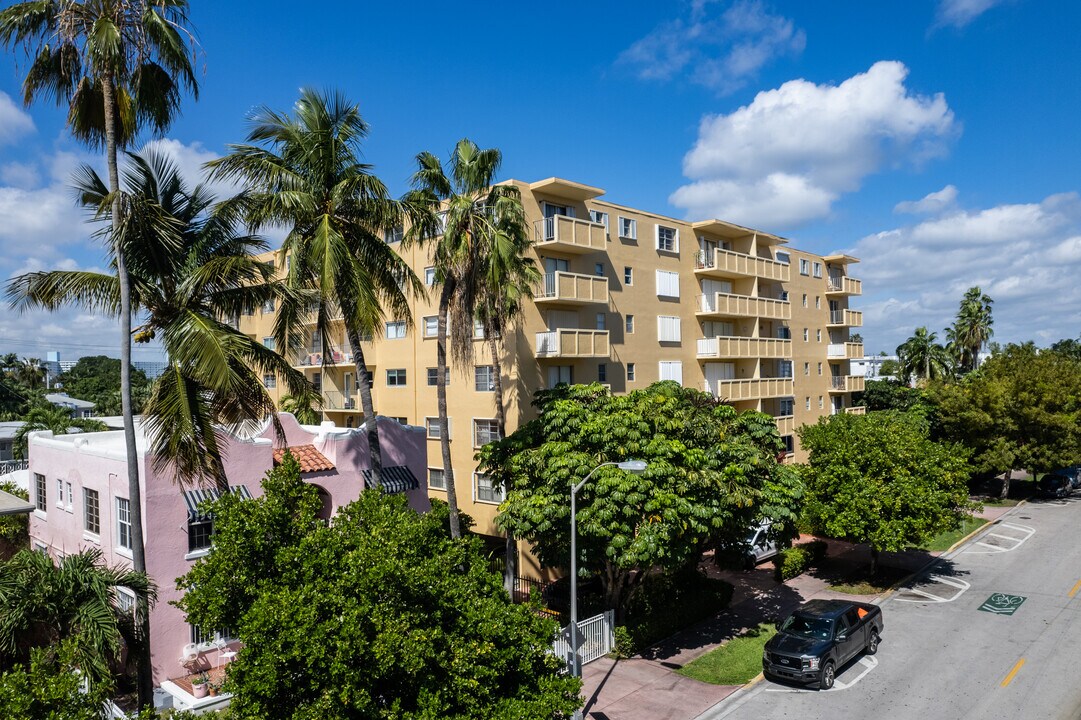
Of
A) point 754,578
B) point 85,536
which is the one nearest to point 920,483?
point 754,578

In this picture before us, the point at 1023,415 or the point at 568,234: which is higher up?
the point at 568,234

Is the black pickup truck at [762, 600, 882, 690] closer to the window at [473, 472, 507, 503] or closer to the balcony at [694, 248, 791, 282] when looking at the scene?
the window at [473, 472, 507, 503]

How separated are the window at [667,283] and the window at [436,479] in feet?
49.2

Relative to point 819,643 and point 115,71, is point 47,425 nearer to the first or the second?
point 115,71

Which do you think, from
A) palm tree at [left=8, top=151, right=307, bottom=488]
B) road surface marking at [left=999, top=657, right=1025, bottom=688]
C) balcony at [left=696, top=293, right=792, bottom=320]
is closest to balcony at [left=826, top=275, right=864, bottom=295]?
balcony at [left=696, top=293, right=792, bottom=320]

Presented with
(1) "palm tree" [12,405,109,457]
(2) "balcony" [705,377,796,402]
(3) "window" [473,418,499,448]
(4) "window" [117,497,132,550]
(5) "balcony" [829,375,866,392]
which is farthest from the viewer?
(5) "balcony" [829,375,866,392]

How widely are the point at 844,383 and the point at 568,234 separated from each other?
1278 inches

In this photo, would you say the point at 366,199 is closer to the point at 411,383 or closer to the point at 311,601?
the point at 311,601

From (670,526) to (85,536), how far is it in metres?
18.1

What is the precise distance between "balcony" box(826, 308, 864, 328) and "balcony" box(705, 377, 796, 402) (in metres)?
10.7

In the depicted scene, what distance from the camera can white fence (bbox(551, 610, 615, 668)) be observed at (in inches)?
820

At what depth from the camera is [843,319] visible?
5459 centimetres

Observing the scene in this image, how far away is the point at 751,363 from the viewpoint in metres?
43.8

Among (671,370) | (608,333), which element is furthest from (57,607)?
(671,370)
